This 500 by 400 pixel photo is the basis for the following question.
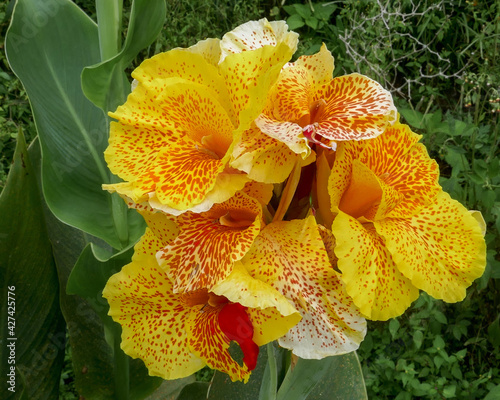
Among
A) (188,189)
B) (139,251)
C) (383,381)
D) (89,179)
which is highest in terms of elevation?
(188,189)

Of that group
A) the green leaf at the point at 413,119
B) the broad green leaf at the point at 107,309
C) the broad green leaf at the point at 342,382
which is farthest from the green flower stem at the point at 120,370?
the green leaf at the point at 413,119

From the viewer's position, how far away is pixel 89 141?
831mm

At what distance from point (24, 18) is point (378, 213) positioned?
55 centimetres

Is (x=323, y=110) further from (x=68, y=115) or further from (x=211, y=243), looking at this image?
(x=68, y=115)

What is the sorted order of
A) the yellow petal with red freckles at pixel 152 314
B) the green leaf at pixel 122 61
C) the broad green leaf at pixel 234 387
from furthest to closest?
the broad green leaf at pixel 234 387 < the green leaf at pixel 122 61 < the yellow petal with red freckles at pixel 152 314

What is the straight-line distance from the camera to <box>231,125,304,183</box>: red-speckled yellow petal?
43cm

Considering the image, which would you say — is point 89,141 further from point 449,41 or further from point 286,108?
point 449,41

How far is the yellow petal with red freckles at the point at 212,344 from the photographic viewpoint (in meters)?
0.49

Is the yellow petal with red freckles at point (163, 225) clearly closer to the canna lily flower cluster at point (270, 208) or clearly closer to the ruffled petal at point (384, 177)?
the canna lily flower cluster at point (270, 208)

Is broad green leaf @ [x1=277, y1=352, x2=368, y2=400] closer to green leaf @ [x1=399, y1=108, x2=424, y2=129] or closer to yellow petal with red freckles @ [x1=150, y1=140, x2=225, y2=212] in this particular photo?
yellow petal with red freckles @ [x1=150, y1=140, x2=225, y2=212]

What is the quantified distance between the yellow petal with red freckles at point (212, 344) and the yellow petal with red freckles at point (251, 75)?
0.17m

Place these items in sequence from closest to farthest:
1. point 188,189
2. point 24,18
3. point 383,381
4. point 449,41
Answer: point 188,189 < point 24,18 < point 383,381 < point 449,41

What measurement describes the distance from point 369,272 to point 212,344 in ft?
0.46

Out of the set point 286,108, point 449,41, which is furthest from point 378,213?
point 449,41
